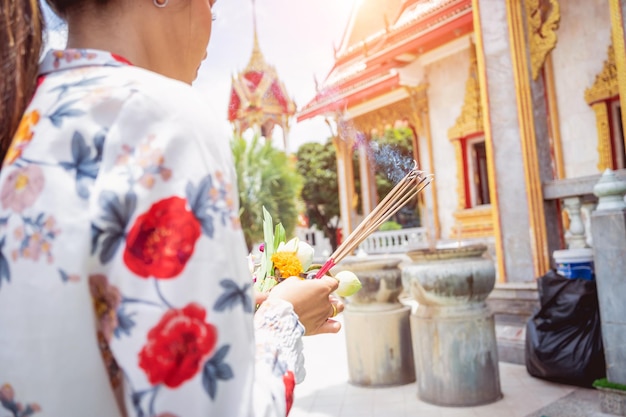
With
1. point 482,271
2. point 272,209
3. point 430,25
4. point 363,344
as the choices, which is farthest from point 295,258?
point 272,209

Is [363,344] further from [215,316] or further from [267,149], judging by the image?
[267,149]

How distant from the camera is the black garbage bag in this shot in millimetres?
3721

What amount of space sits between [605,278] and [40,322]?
11.8 feet

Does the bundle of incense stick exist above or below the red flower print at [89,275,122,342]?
above

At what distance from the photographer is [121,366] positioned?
598mm

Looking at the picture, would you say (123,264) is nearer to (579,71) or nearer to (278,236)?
(278,236)

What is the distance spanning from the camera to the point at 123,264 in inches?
23.3

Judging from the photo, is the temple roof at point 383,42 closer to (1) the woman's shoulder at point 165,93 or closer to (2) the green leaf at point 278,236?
(2) the green leaf at point 278,236

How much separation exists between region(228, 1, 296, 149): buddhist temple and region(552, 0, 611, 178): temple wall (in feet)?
54.1

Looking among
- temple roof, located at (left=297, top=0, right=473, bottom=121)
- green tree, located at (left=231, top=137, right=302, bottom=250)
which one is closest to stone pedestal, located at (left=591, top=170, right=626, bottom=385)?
temple roof, located at (left=297, top=0, right=473, bottom=121)

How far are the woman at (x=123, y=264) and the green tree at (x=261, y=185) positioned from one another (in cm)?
1329

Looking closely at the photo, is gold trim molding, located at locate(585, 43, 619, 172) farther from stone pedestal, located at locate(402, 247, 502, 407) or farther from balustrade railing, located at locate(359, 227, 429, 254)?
balustrade railing, located at locate(359, 227, 429, 254)

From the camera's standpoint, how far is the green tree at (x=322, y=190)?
26531 millimetres

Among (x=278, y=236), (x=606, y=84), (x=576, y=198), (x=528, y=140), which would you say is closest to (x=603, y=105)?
(x=606, y=84)
